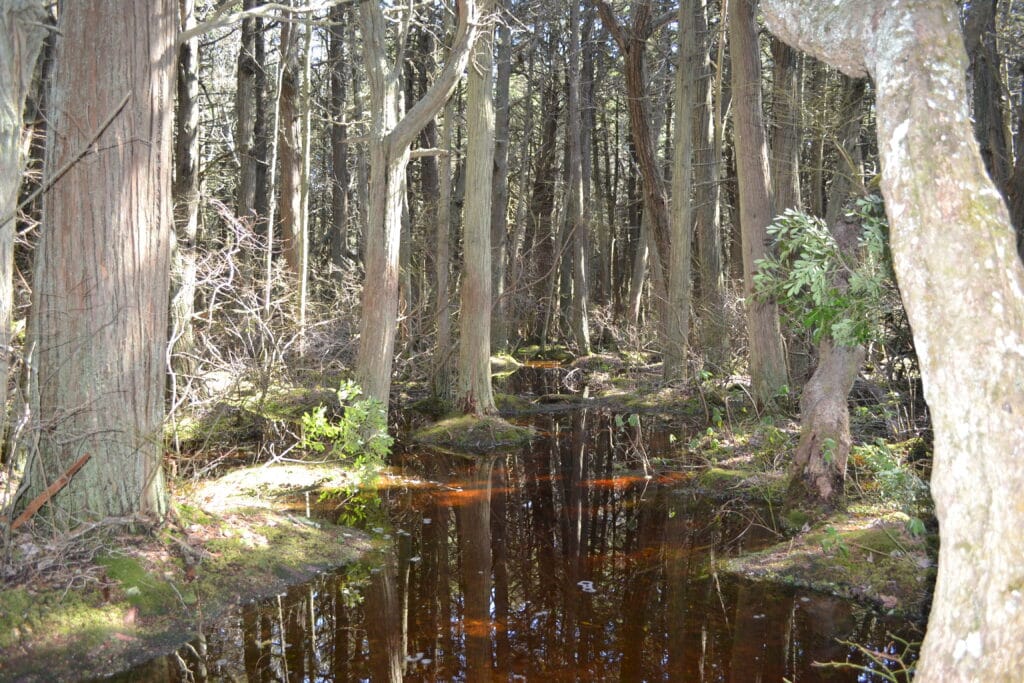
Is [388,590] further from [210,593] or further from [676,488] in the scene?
[676,488]

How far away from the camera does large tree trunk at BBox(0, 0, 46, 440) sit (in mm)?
4855

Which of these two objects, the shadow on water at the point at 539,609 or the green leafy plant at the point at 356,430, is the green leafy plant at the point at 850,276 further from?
the green leafy plant at the point at 356,430

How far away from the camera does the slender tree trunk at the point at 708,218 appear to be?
15.2 metres

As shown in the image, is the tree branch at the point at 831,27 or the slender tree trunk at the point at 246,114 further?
the slender tree trunk at the point at 246,114

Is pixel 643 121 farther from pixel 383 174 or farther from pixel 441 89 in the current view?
pixel 383 174

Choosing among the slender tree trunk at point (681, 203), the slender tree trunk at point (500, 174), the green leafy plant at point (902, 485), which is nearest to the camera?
the green leafy plant at point (902, 485)

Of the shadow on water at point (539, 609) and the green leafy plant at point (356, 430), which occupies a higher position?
the green leafy plant at point (356, 430)

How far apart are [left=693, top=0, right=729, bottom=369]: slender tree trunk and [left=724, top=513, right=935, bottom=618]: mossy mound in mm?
7661

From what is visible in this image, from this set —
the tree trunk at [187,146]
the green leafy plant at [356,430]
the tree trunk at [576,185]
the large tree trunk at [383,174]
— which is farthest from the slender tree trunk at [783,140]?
the tree trunk at [187,146]

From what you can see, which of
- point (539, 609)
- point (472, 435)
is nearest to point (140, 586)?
point (539, 609)

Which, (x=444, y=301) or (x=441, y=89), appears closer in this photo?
(x=441, y=89)

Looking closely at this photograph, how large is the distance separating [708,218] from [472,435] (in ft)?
26.2

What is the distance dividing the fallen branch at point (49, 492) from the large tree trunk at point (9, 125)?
73 centimetres

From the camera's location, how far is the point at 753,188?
39.2 ft
